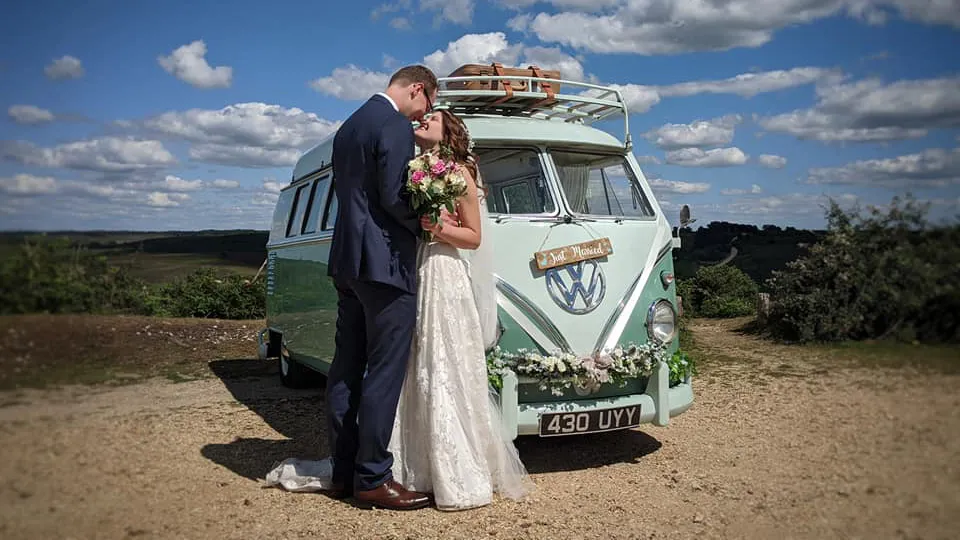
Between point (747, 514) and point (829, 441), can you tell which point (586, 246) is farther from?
point (829, 441)

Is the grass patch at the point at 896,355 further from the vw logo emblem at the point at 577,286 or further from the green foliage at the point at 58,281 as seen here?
the vw logo emblem at the point at 577,286

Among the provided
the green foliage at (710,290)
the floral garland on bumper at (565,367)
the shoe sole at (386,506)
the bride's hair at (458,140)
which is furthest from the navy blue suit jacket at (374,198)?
the green foliage at (710,290)

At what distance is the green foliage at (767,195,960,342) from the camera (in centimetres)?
231

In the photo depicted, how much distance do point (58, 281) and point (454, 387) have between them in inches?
96.6

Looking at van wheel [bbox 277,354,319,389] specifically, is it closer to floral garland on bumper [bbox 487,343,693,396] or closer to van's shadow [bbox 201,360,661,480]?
van's shadow [bbox 201,360,661,480]

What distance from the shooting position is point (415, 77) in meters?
4.75

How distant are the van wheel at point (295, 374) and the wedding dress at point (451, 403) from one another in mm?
3874

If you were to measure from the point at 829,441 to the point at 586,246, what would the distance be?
2.81m

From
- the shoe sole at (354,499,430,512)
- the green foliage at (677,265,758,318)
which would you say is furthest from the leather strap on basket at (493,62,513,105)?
the green foliage at (677,265,758,318)

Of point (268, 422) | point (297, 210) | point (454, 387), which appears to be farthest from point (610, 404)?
point (297, 210)

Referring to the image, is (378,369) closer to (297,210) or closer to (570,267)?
(570,267)

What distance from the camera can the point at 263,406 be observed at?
762cm

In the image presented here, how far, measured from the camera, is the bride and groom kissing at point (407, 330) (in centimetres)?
446

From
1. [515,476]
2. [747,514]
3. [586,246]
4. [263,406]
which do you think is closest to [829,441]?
[747,514]
